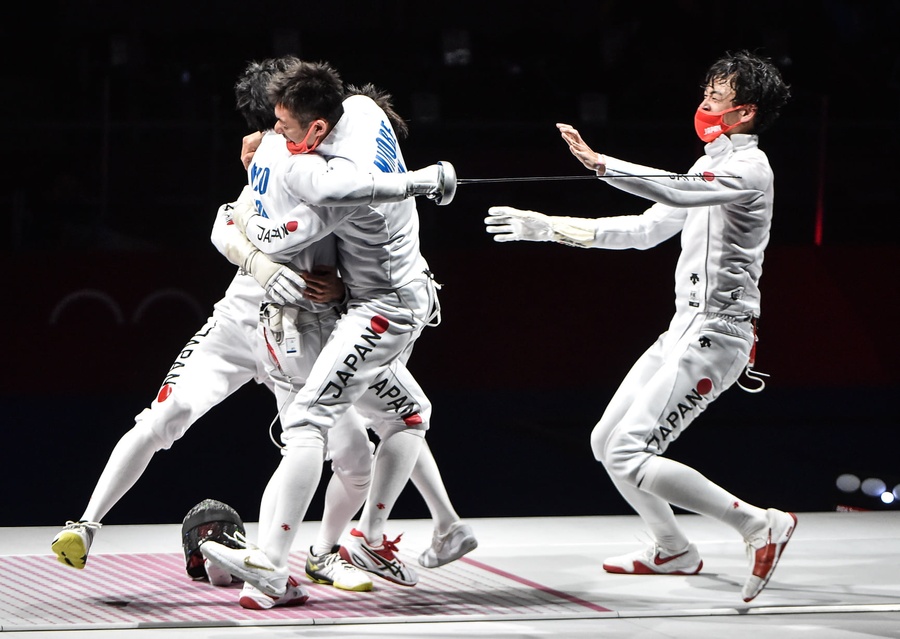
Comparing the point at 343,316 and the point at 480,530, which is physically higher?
the point at 343,316

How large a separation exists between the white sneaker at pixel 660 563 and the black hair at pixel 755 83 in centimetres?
119

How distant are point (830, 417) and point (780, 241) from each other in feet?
3.61

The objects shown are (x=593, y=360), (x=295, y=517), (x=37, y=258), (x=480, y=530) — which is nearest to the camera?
(x=295, y=517)

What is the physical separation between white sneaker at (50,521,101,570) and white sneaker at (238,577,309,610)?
1.39ft

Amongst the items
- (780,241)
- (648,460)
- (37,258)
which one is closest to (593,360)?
(780,241)

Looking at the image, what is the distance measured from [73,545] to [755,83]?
2.15 metres

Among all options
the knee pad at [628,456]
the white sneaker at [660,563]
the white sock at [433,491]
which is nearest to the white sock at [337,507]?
the white sock at [433,491]

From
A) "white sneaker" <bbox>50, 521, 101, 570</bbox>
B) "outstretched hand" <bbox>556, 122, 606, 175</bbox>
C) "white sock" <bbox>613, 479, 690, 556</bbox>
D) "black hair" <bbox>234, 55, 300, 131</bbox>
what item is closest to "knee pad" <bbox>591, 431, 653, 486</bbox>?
"white sock" <bbox>613, 479, 690, 556</bbox>

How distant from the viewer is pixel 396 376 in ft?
11.7

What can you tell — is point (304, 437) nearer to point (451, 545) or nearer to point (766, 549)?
point (451, 545)

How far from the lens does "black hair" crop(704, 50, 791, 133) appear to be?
12.0ft

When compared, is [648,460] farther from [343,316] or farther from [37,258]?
[37,258]

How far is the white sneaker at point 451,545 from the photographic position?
12.1 feet

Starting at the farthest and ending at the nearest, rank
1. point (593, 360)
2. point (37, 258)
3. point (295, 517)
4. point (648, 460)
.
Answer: point (593, 360) → point (37, 258) → point (648, 460) → point (295, 517)
